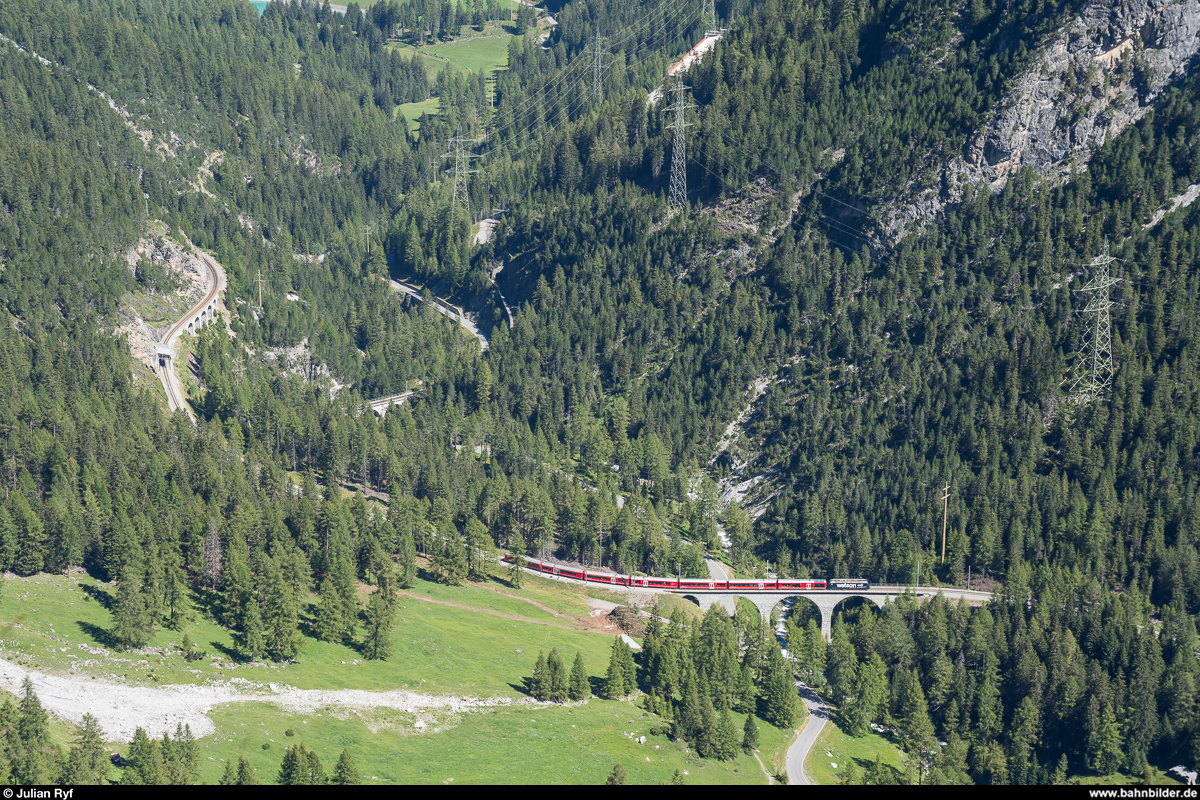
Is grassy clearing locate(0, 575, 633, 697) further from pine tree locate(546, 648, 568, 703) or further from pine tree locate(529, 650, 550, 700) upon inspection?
pine tree locate(546, 648, 568, 703)

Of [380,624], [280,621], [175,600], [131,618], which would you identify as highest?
[175,600]

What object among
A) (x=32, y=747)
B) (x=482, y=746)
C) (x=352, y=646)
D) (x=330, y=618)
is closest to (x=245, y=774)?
(x=32, y=747)

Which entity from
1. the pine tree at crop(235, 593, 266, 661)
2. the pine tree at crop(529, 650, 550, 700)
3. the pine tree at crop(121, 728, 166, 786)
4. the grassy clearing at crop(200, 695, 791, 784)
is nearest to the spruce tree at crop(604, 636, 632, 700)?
the grassy clearing at crop(200, 695, 791, 784)

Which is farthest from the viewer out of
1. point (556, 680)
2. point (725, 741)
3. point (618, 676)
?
point (618, 676)

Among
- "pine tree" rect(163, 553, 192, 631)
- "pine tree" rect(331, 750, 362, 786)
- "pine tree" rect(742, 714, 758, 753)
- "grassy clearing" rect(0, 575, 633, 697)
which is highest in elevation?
"pine tree" rect(163, 553, 192, 631)

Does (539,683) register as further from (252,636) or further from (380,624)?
Result: (252,636)
